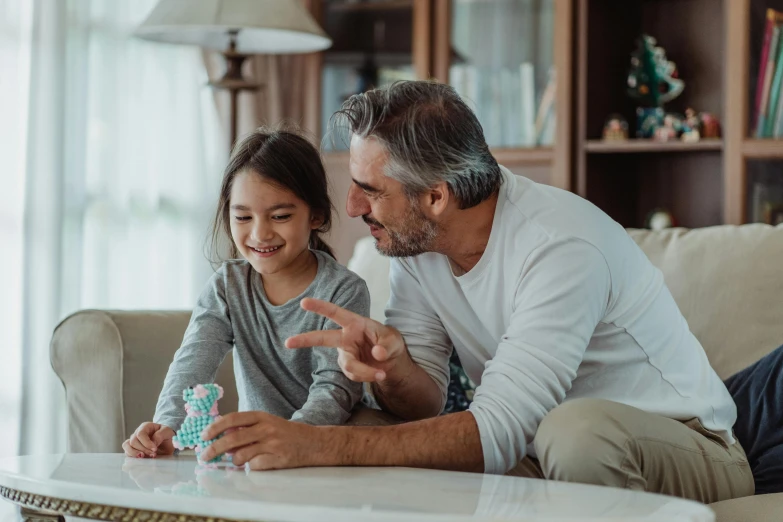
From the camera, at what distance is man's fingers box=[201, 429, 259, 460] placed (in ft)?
4.44

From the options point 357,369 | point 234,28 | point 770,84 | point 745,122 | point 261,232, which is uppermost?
point 234,28

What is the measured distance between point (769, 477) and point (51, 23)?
2.16 meters

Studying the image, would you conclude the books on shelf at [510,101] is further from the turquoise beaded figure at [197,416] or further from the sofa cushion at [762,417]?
the turquoise beaded figure at [197,416]

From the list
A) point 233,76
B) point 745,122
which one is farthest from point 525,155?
point 233,76

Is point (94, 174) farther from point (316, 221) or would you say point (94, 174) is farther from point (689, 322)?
point (689, 322)

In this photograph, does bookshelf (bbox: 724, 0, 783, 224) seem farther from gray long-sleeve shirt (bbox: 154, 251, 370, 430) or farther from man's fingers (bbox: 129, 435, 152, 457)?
man's fingers (bbox: 129, 435, 152, 457)

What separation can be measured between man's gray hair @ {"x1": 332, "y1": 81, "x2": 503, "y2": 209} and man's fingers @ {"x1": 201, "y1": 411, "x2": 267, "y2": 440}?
480 millimetres

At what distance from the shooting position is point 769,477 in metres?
1.72

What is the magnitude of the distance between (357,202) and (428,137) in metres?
0.16

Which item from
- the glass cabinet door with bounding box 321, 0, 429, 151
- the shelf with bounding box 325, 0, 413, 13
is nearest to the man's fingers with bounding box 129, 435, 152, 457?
the glass cabinet door with bounding box 321, 0, 429, 151

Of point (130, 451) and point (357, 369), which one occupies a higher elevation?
point (357, 369)

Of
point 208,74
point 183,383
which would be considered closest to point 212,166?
point 208,74

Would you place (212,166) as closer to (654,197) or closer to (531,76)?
(531,76)

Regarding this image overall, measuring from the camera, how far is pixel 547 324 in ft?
4.94
